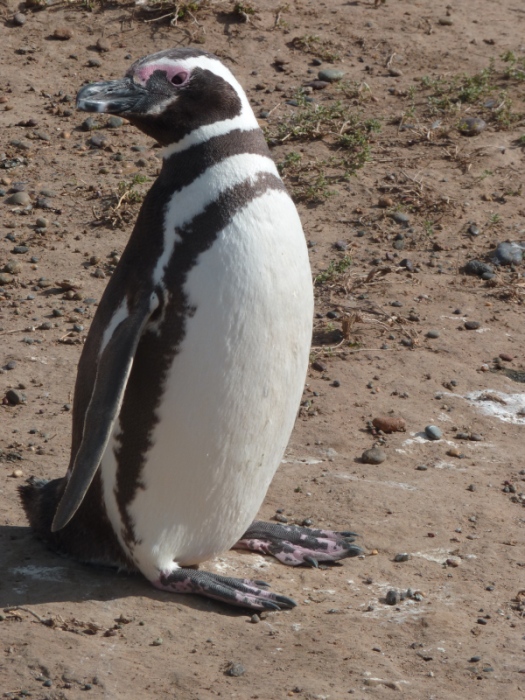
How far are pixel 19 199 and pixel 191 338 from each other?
3.21 m

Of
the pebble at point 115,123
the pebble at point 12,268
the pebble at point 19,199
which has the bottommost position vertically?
the pebble at point 12,268

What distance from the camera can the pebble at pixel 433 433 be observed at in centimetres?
455

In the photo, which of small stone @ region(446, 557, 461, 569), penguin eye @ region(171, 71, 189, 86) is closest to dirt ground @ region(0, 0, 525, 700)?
small stone @ region(446, 557, 461, 569)

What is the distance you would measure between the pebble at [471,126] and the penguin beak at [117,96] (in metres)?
4.03

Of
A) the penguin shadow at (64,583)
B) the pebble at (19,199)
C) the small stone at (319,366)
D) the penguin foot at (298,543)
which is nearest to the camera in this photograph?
the penguin shadow at (64,583)

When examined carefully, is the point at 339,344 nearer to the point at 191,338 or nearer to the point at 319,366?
the point at 319,366

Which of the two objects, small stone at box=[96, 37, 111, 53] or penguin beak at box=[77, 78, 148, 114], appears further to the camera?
small stone at box=[96, 37, 111, 53]

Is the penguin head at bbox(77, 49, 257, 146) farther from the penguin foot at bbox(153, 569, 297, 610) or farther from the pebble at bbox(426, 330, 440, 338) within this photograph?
the pebble at bbox(426, 330, 440, 338)

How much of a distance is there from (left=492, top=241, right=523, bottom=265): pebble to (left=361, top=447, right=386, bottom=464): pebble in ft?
6.22

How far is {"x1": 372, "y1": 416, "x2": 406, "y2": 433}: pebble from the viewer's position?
15.0ft

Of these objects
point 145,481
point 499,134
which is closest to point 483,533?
point 145,481

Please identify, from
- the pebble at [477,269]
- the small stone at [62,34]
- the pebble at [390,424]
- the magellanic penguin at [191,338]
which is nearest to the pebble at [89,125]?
the small stone at [62,34]

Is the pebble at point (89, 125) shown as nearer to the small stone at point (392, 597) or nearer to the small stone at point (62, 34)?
the small stone at point (62, 34)

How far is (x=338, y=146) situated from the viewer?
262 inches
